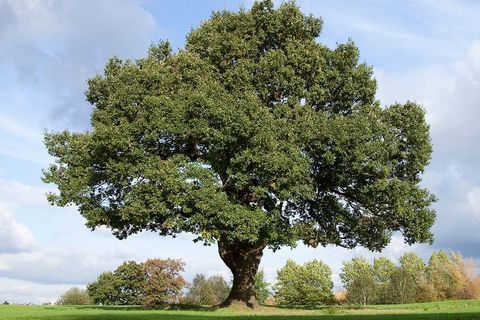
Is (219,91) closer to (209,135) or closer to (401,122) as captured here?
(209,135)

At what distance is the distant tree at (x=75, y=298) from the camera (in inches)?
3964

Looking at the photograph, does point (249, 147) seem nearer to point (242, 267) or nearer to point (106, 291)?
point (242, 267)

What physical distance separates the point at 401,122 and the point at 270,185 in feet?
41.3

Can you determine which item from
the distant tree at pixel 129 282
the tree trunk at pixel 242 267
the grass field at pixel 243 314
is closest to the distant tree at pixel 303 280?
the distant tree at pixel 129 282

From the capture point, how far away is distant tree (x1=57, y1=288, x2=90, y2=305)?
10069 cm

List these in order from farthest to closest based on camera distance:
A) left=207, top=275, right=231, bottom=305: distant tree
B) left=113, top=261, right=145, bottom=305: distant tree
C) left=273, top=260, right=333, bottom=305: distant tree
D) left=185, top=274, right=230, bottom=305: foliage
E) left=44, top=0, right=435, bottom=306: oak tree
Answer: left=273, top=260, right=333, bottom=305: distant tree
left=207, top=275, right=231, bottom=305: distant tree
left=185, top=274, right=230, bottom=305: foliage
left=113, top=261, right=145, bottom=305: distant tree
left=44, top=0, right=435, bottom=306: oak tree

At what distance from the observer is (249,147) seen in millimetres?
37844

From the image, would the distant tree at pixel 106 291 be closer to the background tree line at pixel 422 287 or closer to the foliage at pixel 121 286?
the foliage at pixel 121 286

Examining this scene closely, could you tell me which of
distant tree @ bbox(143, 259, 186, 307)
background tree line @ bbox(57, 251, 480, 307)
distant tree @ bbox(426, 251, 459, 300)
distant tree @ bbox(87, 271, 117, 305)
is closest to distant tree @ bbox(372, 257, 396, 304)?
background tree line @ bbox(57, 251, 480, 307)

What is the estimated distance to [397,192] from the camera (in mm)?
41094

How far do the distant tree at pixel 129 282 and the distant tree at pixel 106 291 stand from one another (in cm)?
49

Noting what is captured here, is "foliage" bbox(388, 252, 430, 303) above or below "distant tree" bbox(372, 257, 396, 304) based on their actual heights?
below

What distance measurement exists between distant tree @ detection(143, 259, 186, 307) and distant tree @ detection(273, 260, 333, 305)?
122 ft

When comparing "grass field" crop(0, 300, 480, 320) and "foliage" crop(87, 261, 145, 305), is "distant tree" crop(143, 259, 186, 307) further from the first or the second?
"grass field" crop(0, 300, 480, 320)
